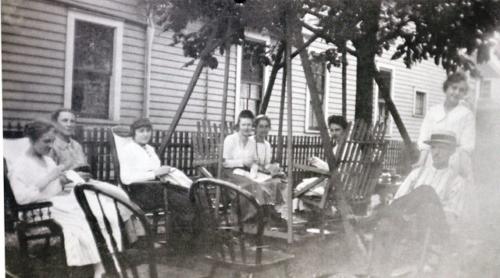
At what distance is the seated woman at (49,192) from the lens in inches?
101

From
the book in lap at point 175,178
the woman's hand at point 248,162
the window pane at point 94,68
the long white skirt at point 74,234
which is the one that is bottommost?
the long white skirt at point 74,234

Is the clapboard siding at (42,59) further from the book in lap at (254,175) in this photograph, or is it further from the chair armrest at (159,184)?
the book in lap at (254,175)

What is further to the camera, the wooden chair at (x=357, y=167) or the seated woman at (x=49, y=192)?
the wooden chair at (x=357, y=167)

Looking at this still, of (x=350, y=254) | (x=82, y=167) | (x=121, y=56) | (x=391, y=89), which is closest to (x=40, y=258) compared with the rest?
(x=82, y=167)

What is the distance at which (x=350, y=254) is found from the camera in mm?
3586

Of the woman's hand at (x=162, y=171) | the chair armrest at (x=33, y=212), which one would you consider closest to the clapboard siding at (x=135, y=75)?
the chair armrest at (x=33, y=212)

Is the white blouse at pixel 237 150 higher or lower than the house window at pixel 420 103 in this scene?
lower

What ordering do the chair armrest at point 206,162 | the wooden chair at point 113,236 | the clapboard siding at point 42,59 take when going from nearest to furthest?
A: the wooden chair at point 113,236
the clapboard siding at point 42,59
the chair armrest at point 206,162

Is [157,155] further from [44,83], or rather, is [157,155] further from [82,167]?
[44,83]

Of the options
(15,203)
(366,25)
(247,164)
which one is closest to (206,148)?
(247,164)

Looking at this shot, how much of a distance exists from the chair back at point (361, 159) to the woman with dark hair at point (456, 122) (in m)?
0.69

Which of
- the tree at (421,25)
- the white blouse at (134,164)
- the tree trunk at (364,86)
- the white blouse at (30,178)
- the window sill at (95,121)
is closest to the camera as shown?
the white blouse at (30,178)

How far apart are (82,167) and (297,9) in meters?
1.94

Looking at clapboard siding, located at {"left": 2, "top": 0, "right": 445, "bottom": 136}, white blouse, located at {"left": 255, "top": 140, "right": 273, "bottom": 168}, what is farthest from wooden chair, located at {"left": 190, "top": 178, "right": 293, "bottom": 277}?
white blouse, located at {"left": 255, "top": 140, "right": 273, "bottom": 168}
